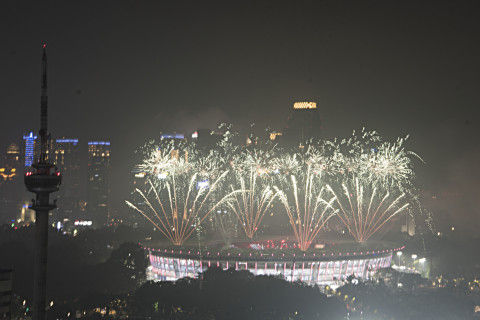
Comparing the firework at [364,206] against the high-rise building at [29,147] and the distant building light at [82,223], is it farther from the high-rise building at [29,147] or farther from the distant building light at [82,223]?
the high-rise building at [29,147]

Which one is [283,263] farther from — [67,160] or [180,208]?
[67,160]

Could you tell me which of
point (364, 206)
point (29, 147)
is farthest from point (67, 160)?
point (364, 206)

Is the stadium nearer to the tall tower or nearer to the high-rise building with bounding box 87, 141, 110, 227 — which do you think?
the tall tower

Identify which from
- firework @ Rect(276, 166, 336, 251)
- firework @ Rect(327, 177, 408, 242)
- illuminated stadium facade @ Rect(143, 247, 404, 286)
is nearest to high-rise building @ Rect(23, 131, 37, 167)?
firework @ Rect(276, 166, 336, 251)

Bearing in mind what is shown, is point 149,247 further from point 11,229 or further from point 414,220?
point 414,220

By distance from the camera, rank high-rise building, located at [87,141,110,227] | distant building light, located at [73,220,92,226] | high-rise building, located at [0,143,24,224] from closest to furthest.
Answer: distant building light, located at [73,220,92,226]
high-rise building, located at [87,141,110,227]
high-rise building, located at [0,143,24,224]

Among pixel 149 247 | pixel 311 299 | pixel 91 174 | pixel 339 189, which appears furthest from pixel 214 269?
pixel 91 174

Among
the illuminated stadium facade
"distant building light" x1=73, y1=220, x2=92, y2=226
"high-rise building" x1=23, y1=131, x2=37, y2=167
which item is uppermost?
"high-rise building" x1=23, y1=131, x2=37, y2=167
